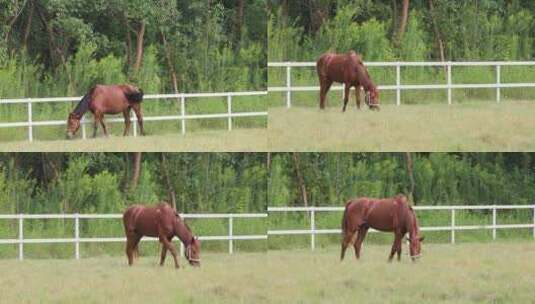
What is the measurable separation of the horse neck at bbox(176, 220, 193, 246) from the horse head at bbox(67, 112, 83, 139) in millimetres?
1799

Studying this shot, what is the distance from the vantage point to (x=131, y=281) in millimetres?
18750

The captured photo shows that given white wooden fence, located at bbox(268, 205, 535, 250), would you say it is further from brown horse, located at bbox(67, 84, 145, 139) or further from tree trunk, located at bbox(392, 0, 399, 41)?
tree trunk, located at bbox(392, 0, 399, 41)

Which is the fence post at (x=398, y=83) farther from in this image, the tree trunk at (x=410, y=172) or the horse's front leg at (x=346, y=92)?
the horse's front leg at (x=346, y=92)

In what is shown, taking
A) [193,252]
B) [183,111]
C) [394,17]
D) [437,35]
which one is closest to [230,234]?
[193,252]

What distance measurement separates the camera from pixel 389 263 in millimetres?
19203

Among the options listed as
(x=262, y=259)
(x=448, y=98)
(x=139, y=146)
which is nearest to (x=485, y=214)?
(x=448, y=98)

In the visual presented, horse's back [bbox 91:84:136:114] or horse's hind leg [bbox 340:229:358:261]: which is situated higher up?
horse's back [bbox 91:84:136:114]

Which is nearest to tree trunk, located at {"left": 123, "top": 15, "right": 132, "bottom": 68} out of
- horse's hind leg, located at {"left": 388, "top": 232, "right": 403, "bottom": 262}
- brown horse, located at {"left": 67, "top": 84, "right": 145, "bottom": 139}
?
brown horse, located at {"left": 67, "top": 84, "right": 145, "bottom": 139}

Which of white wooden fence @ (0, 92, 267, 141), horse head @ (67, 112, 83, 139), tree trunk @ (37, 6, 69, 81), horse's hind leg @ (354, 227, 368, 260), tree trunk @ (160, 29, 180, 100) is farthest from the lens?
tree trunk @ (160, 29, 180, 100)

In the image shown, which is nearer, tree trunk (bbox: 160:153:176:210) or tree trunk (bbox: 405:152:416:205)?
tree trunk (bbox: 405:152:416:205)

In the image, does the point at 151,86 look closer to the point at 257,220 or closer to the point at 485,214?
the point at 257,220

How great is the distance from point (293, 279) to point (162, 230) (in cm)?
176

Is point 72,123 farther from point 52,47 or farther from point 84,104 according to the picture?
point 52,47

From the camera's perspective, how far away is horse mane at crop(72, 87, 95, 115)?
66.9 ft
